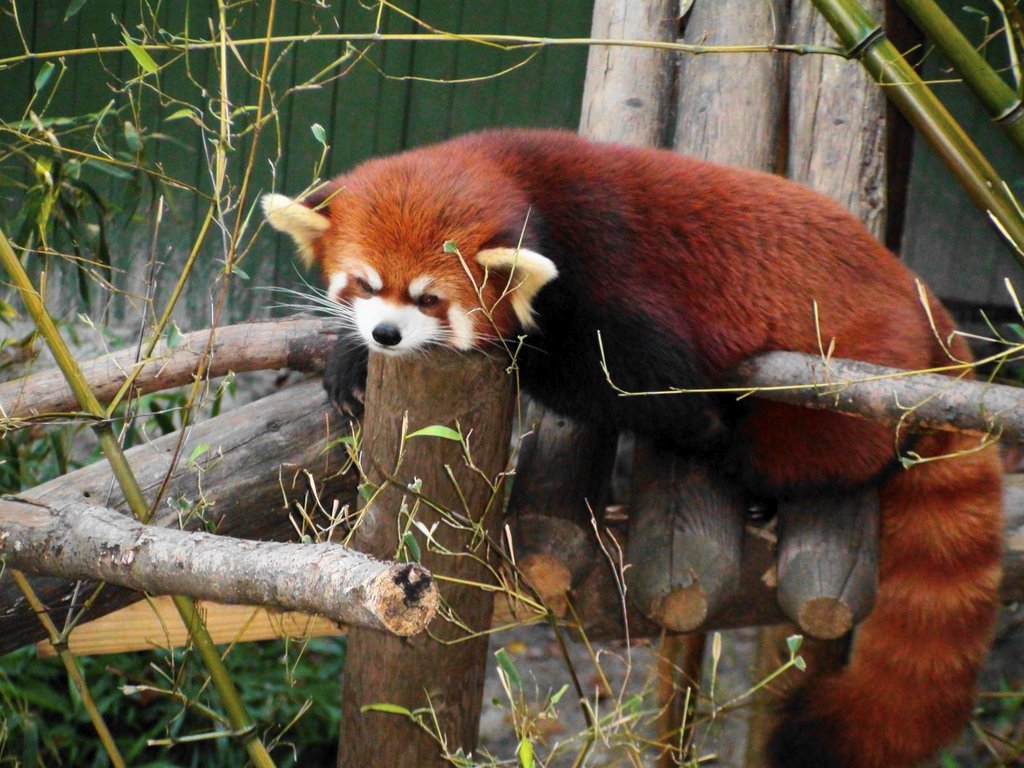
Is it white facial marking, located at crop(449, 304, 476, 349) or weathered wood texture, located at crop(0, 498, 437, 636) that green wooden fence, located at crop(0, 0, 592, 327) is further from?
weathered wood texture, located at crop(0, 498, 437, 636)

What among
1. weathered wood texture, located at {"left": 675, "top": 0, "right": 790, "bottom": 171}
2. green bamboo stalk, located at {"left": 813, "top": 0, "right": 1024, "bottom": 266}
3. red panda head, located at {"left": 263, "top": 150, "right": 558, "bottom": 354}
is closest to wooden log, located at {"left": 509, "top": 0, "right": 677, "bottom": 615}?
weathered wood texture, located at {"left": 675, "top": 0, "right": 790, "bottom": 171}

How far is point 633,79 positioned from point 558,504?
5.25 feet

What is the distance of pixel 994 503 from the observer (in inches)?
95.9

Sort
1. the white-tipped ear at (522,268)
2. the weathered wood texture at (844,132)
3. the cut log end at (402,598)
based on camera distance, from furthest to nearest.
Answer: the weathered wood texture at (844,132) < the white-tipped ear at (522,268) < the cut log end at (402,598)

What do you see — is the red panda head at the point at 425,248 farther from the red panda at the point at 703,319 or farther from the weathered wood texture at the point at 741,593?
the weathered wood texture at the point at 741,593

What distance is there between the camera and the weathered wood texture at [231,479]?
2062 millimetres

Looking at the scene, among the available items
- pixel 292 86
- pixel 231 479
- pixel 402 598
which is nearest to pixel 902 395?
pixel 402 598

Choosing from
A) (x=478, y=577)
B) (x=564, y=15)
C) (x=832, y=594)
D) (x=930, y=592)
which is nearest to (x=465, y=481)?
(x=478, y=577)

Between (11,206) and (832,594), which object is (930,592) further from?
(11,206)

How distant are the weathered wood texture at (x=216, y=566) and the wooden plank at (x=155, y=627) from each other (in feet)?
3.08

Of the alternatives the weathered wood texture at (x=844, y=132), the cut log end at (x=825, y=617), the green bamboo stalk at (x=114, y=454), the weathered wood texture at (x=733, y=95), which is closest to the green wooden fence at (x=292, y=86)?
the weathered wood texture at (x=733, y=95)

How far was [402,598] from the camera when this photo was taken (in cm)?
110

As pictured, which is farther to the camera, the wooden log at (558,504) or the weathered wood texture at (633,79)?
the weathered wood texture at (633,79)

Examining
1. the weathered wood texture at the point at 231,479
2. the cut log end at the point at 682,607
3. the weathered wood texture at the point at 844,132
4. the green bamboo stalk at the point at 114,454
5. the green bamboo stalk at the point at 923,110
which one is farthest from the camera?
the weathered wood texture at the point at 844,132
